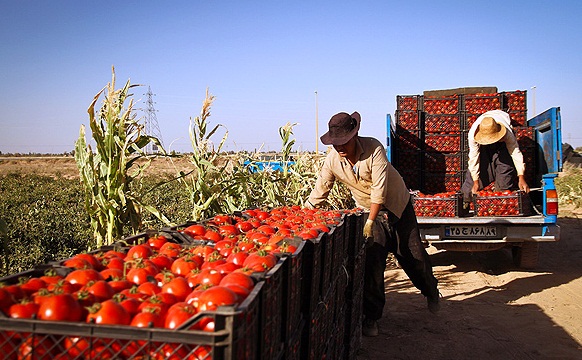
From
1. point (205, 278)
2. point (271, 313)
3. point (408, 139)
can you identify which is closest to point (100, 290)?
point (205, 278)

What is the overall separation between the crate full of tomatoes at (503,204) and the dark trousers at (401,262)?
2168 mm

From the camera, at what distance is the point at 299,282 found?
8.92 feet

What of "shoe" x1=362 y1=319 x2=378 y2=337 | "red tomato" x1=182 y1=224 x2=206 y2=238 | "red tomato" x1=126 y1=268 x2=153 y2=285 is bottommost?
"shoe" x1=362 y1=319 x2=378 y2=337

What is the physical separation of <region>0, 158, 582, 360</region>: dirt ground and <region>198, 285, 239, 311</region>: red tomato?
336 cm

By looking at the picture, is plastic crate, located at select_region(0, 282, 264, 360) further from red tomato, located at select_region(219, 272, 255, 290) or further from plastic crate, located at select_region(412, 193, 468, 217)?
plastic crate, located at select_region(412, 193, 468, 217)

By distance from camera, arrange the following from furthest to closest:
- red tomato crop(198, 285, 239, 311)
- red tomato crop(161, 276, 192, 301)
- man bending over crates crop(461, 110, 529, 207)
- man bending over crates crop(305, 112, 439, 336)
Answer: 1. man bending over crates crop(461, 110, 529, 207)
2. man bending over crates crop(305, 112, 439, 336)
3. red tomato crop(161, 276, 192, 301)
4. red tomato crop(198, 285, 239, 311)

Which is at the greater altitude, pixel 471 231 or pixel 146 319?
pixel 146 319

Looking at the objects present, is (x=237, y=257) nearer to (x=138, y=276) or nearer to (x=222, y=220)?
(x=138, y=276)

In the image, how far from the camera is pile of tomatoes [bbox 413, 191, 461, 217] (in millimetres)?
7738

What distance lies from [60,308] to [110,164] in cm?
303

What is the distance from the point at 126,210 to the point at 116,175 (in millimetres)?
352

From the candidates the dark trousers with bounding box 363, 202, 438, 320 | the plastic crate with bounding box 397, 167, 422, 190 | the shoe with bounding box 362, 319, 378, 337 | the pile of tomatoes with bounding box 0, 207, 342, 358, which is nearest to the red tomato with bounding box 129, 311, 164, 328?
the pile of tomatoes with bounding box 0, 207, 342, 358

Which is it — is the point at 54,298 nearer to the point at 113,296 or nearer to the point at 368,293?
the point at 113,296

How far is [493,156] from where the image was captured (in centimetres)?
864
